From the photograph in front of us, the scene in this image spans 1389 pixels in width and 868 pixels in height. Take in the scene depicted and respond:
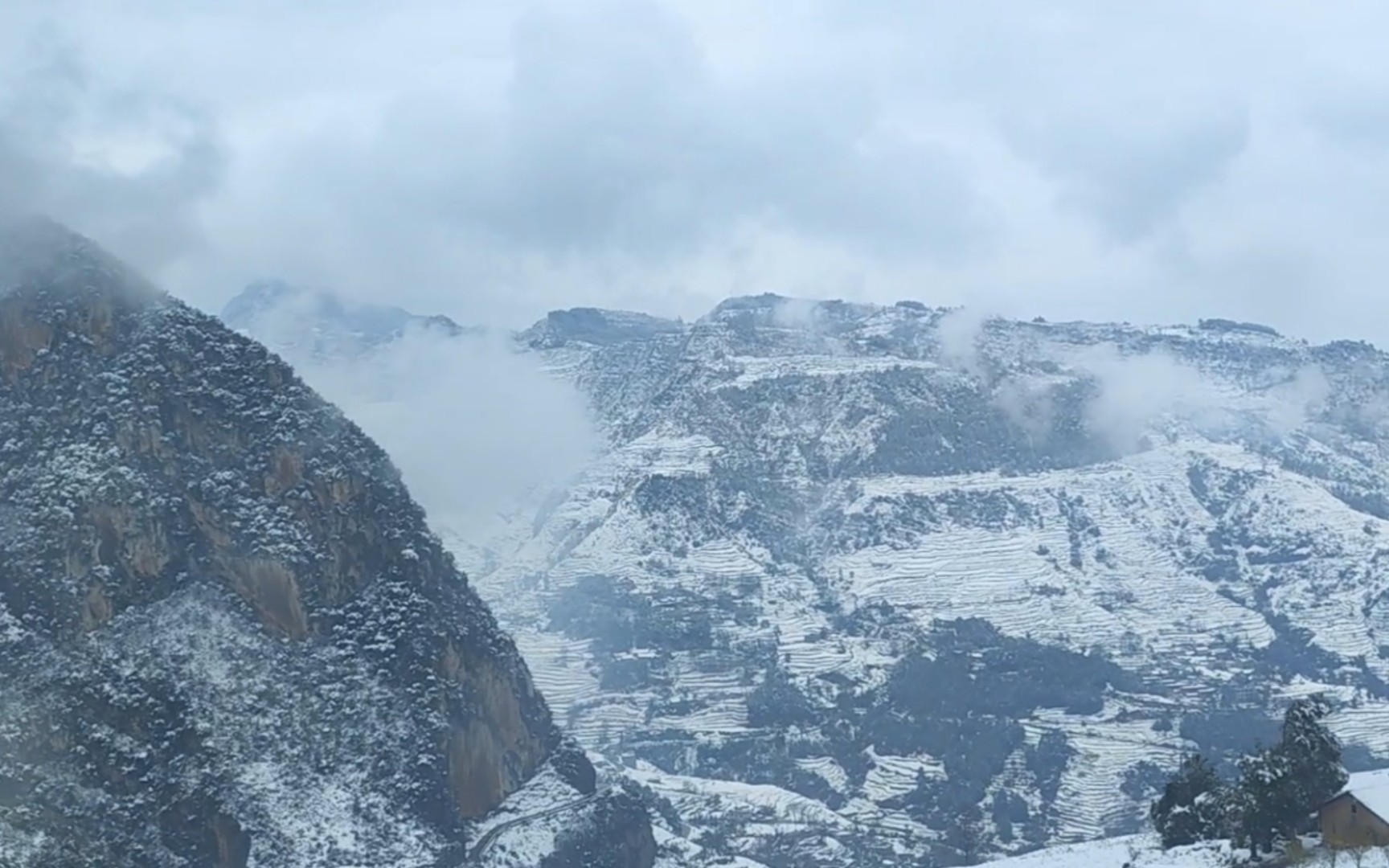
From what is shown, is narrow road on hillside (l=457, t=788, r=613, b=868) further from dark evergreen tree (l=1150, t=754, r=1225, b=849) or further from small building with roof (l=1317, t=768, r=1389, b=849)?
small building with roof (l=1317, t=768, r=1389, b=849)

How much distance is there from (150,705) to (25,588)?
43.9 feet

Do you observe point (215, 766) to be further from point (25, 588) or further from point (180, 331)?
point (180, 331)

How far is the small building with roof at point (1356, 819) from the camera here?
93562mm

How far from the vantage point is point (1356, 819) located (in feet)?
318

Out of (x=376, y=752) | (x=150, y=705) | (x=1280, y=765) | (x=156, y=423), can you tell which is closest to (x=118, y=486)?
(x=156, y=423)

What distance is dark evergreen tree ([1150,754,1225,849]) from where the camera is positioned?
112250 mm

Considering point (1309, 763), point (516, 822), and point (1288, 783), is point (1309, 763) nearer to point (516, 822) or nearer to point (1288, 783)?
point (1288, 783)

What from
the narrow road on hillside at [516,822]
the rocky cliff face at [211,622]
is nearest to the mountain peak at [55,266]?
the rocky cliff face at [211,622]

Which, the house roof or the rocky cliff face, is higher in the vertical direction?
the rocky cliff face

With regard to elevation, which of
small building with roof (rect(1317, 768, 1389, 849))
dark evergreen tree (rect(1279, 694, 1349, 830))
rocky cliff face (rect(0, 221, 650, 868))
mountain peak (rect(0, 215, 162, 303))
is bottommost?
small building with roof (rect(1317, 768, 1389, 849))

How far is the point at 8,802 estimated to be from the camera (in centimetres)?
11806

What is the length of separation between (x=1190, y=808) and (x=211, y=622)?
74.5 m

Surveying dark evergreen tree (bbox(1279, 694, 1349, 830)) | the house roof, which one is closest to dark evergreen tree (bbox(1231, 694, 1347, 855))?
dark evergreen tree (bbox(1279, 694, 1349, 830))

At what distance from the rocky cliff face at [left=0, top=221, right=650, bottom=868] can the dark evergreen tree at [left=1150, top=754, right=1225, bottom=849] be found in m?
55.1
